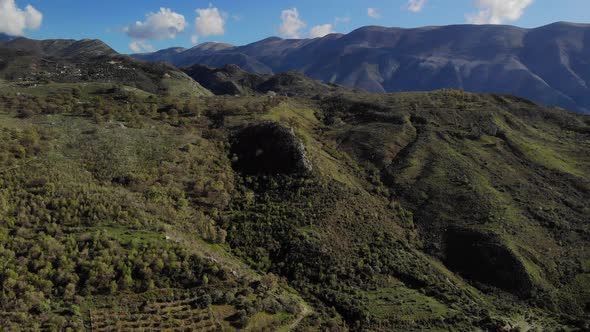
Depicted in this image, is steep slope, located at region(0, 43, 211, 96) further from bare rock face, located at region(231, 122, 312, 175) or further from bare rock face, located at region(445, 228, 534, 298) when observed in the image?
bare rock face, located at region(445, 228, 534, 298)

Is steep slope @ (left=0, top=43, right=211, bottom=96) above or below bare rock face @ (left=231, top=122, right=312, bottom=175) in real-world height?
above

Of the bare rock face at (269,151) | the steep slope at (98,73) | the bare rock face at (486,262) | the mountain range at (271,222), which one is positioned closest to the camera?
the mountain range at (271,222)

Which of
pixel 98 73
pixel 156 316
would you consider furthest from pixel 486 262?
pixel 98 73

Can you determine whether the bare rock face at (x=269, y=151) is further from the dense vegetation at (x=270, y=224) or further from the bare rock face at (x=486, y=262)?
the bare rock face at (x=486, y=262)

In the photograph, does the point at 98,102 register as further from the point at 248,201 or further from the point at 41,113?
the point at 248,201

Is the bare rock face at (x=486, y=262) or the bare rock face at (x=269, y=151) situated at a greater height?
the bare rock face at (x=269, y=151)

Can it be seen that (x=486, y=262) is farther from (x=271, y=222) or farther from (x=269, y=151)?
(x=269, y=151)

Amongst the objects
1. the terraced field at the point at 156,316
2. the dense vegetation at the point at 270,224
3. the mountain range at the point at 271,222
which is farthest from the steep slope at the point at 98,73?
the terraced field at the point at 156,316

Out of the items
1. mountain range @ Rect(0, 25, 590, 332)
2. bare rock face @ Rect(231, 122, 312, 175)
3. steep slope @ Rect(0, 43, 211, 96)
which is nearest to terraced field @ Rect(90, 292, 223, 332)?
mountain range @ Rect(0, 25, 590, 332)
